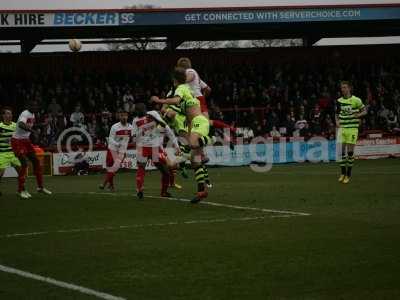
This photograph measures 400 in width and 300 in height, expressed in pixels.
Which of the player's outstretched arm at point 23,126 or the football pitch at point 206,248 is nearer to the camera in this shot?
the football pitch at point 206,248

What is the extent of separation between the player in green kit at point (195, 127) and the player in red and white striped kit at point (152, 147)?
1898 millimetres

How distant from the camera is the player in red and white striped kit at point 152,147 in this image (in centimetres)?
1703

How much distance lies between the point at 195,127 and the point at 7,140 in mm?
6733

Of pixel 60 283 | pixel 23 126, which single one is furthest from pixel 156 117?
pixel 60 283

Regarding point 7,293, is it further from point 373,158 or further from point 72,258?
point 373,158

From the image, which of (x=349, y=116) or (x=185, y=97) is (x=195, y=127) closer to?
(x=185, y=97)

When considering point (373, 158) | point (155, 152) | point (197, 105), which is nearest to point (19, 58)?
point (373, 158)

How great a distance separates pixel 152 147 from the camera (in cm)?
1844

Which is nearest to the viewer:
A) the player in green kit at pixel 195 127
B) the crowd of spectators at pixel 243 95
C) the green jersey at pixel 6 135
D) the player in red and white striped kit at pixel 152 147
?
the player in green kit at pixel 195 127

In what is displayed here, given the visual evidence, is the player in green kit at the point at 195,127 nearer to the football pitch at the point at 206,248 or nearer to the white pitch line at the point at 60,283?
the football pitch at the point at 206,248

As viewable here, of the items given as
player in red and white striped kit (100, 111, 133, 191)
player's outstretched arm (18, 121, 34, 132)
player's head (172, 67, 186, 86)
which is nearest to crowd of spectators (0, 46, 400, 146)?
player in red and white striped kit (100, 111, 133, 191)

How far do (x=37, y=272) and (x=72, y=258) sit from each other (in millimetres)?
809

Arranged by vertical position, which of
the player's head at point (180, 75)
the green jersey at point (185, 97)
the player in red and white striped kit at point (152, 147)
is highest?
the player's head at point (180, 75)

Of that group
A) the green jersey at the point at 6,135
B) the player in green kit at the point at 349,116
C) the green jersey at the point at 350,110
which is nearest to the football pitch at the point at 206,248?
the green jersey at the point at 6,135
